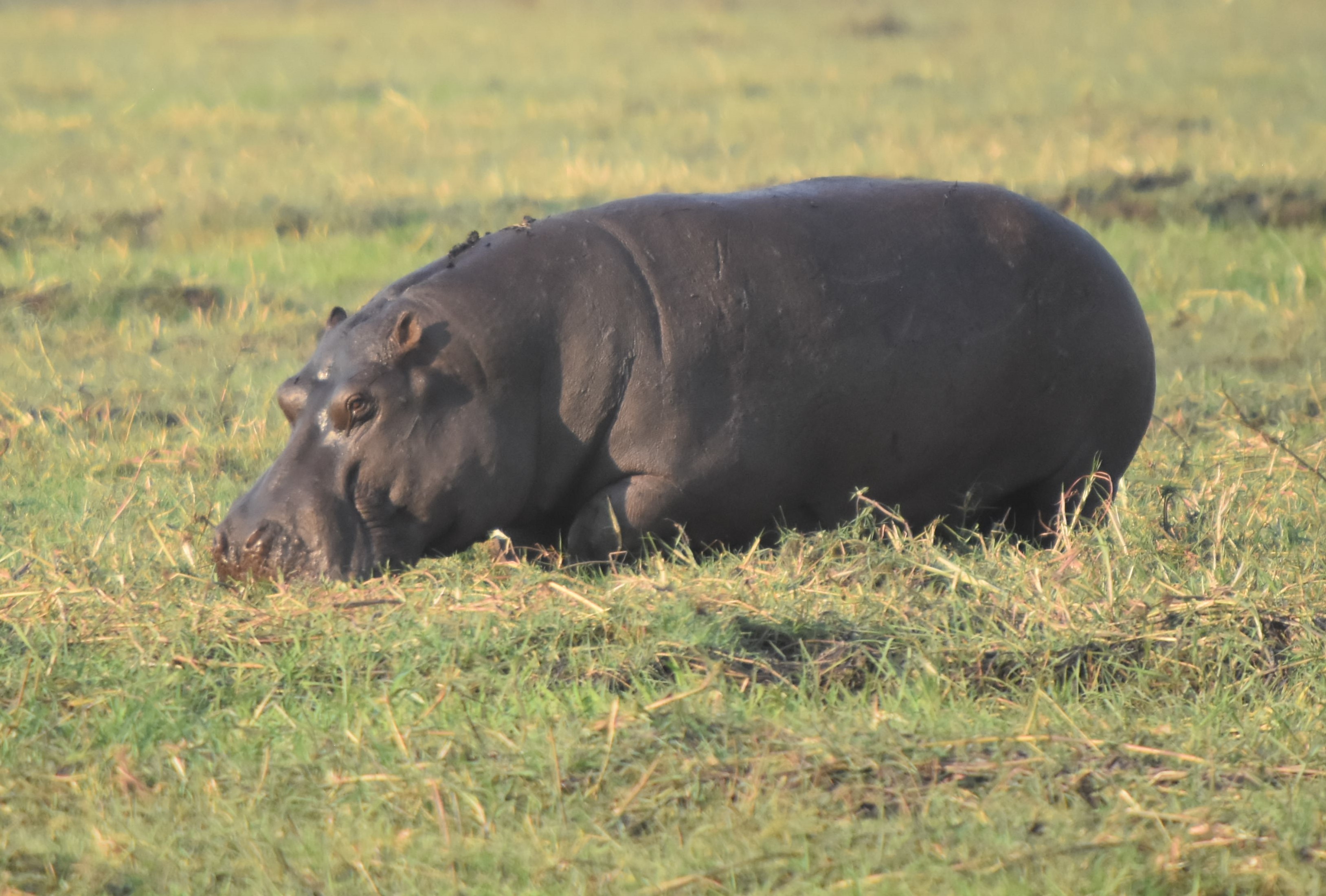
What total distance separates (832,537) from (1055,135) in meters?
9.63

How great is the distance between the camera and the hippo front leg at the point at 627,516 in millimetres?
4566

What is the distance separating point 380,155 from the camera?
13531 millimetres

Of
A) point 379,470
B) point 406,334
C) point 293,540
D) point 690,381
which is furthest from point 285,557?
point 690,381

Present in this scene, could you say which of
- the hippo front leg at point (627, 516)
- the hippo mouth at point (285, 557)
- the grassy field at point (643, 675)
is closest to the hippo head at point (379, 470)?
the hippo mouth at point (285, 557)

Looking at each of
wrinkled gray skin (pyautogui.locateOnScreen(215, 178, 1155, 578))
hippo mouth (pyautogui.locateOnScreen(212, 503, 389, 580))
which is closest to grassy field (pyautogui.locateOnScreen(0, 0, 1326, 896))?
hippo mouth (pyautogui.locateOnScreen(212, 503, 389, 580))

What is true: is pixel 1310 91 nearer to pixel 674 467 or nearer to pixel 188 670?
pixel 674 467

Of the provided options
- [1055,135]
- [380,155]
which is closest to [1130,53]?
[1055,135]

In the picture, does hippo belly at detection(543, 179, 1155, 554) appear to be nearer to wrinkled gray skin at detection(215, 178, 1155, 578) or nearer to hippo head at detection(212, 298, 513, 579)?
wrinkled gray skin at detection(215, 178, 1155, 578)

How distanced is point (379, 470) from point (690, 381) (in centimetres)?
84

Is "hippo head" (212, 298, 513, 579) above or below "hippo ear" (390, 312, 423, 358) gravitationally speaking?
below

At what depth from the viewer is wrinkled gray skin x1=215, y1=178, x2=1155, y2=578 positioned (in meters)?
4.50

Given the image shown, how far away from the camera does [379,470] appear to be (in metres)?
4.48

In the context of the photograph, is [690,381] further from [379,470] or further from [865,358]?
[379,470]

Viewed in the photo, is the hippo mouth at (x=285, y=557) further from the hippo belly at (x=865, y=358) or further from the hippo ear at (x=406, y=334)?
the hippo belly at (x=865, y=358)
